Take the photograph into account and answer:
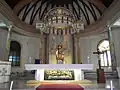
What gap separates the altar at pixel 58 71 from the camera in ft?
26.9

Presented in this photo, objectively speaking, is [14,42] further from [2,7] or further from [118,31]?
[118,31]

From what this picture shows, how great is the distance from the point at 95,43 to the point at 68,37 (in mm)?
2801

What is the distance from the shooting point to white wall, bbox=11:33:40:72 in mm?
14211

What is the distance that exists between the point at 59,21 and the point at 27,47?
529 cm

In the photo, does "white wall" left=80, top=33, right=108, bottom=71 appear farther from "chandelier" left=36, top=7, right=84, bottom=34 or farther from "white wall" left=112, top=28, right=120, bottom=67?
"chandelier" left=36, top=7, right=84, bottom=34

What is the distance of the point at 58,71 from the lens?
8586mm

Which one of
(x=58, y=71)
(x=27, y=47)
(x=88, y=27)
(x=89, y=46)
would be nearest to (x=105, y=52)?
(x=89, y=46)

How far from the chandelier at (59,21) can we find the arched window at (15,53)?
4574 millimetres

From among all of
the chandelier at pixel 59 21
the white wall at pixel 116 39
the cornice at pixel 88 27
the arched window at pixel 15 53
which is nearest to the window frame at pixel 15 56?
the arched window at pixel 15 53

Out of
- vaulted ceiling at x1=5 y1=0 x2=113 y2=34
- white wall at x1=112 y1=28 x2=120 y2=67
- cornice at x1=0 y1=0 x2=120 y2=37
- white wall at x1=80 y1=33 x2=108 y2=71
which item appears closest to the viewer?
cornice at x1=0 y1=0 x2=120 y2=37

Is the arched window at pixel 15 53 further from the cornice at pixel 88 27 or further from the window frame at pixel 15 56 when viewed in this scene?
the cornice at pixel 88 27

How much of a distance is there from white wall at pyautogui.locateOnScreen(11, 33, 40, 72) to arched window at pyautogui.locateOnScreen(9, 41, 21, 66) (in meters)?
0.43

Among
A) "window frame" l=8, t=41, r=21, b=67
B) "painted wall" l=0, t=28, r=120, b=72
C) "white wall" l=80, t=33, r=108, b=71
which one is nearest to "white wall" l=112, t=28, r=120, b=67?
"painted wall" l=0, t=28, r=120, b=72

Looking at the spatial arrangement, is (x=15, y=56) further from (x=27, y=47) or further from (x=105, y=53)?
(x=105, y=53)
